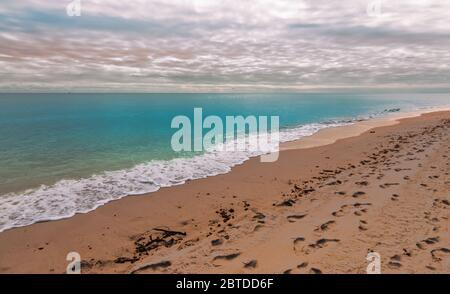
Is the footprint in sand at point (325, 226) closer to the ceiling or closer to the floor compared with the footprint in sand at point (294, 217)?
closer to the ceiling

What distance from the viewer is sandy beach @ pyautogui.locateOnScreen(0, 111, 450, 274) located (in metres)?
6.99

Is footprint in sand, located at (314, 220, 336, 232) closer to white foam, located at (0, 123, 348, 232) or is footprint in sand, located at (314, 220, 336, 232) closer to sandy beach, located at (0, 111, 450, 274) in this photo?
sandy beach, located at (0, 111, 450, 274)

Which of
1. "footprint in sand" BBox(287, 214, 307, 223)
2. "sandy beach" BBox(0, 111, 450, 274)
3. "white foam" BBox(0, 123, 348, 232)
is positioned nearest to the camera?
"sandy beach" BBox(0, 111, 450, 274)

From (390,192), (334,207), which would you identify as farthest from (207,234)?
(390,192)

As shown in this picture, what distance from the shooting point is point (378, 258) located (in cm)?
672

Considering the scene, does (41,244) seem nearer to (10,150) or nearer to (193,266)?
(193,266)

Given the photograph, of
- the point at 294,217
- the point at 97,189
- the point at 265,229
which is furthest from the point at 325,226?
the point at 97,189


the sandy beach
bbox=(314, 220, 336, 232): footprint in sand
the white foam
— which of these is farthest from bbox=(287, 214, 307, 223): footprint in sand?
the white foam

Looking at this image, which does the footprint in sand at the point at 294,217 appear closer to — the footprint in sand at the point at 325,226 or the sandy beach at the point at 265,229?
the sandy beach at the point at 265,229

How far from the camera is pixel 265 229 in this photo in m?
8.88

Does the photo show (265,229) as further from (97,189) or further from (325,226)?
(97,189)

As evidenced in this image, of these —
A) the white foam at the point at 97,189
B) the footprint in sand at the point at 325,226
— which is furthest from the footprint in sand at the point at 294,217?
the white foam at the point at 97,189

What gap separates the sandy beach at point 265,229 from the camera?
22.9 ft

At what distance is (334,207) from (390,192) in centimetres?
253
